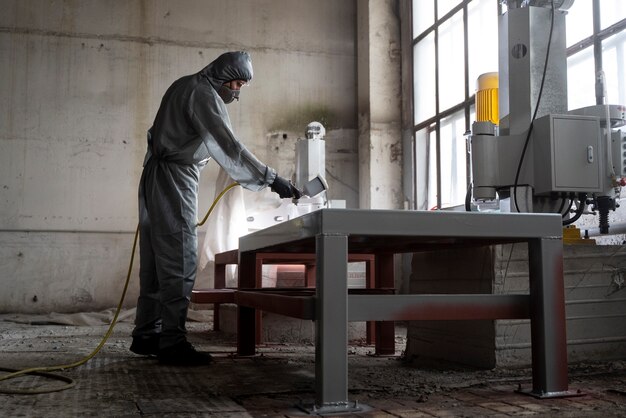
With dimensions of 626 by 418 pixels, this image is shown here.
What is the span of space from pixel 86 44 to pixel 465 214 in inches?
203

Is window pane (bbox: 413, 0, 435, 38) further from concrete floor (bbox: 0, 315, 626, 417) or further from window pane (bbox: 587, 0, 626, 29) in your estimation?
concrete floor (bbox: 0, 315, 626, 417)

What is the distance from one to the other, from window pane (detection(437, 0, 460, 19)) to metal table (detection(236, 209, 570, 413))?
3.81 meters

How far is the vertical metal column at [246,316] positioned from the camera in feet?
10.3

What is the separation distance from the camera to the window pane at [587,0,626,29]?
350 centimetres

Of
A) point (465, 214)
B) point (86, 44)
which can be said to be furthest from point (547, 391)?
point (86, 44)

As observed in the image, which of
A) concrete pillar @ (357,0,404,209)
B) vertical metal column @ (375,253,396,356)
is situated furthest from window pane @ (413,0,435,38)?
vertical metal column @ (375,253,396,356)

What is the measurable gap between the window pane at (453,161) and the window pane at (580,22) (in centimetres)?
133

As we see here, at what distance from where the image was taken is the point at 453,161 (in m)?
5.36

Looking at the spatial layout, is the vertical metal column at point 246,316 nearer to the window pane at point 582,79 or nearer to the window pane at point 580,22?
the window pane at point 582,79

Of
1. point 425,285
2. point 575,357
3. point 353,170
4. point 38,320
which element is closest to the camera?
point 575,357

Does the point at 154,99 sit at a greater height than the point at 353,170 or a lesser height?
greater

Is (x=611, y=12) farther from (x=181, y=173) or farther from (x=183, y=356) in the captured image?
(x=183, y=356)

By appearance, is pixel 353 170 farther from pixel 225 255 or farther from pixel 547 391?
pixel 547 391

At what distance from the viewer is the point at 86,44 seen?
615 centimetres
